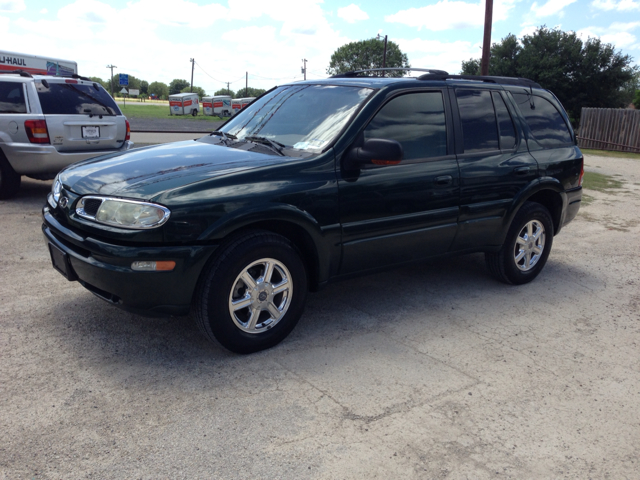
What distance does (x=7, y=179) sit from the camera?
25.3 feet

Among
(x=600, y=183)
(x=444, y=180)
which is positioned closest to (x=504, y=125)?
(x=444, y=180)

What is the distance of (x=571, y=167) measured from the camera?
5.55 meters

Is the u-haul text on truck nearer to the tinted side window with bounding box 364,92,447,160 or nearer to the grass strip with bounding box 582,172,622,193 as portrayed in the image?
the grass strip with bounding box 582,172,622,193

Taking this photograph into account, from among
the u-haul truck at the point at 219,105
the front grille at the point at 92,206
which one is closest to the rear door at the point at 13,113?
the front grille at the point at 92,206

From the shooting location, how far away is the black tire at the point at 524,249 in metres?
5.17

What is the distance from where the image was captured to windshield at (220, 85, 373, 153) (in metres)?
4.04

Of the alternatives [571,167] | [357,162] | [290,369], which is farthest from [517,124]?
[290,369]

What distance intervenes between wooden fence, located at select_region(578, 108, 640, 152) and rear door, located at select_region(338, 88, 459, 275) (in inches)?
918

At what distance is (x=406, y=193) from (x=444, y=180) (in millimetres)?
422

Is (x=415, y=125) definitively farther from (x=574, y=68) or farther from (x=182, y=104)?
(x=182, y=104)

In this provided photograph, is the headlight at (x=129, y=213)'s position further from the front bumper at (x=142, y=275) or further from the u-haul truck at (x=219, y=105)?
the u-haul truck at (x=219, y=105)

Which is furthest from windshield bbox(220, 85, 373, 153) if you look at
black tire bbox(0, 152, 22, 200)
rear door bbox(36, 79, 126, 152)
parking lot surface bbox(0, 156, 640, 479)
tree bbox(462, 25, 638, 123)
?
tree bbox(462, 25, 638, 123)

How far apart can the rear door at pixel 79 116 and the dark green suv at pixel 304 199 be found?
12.6 feet

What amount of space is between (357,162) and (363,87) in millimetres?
749
